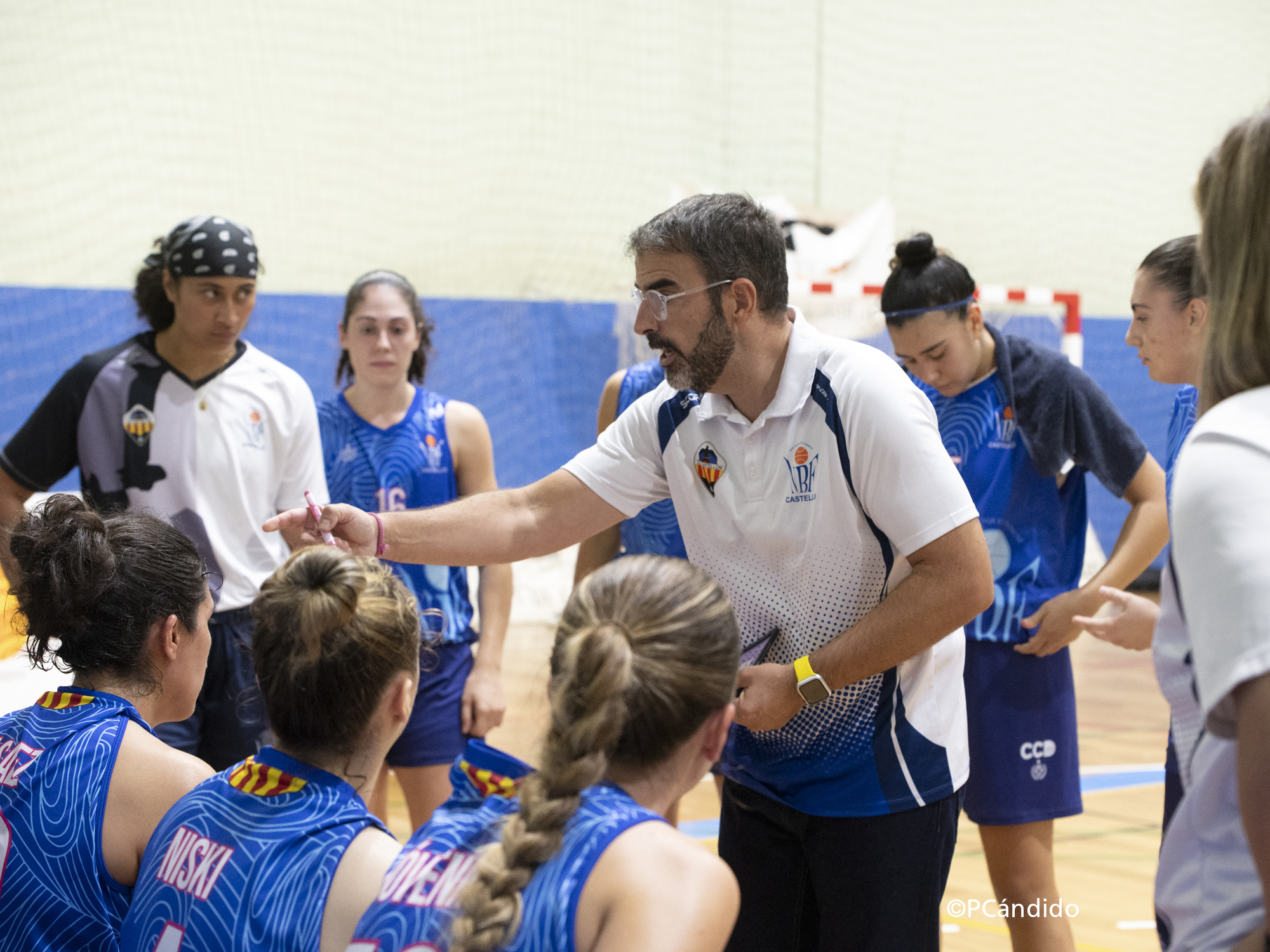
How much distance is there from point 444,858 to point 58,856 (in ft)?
2.44

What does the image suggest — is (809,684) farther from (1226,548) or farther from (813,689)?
(1226,548)

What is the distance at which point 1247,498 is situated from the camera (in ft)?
3.38

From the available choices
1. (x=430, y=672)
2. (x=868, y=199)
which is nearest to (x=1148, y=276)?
(x=430, y=672)

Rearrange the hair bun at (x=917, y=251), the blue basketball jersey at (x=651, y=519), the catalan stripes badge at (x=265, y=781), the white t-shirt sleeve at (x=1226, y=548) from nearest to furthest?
1. the white t-shirt sleeve at (x=1226, y=548)
2. the catalan stripes badge at (x=265, y=781)
3. the hair bun at (x=917, y=251)
4. the blue basketball jersey at (x=651, y=519)

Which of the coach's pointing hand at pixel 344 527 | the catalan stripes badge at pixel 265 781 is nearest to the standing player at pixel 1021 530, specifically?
the coach's pointing hand at pixel 344 527

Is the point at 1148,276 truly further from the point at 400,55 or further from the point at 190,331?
the point at 400,55

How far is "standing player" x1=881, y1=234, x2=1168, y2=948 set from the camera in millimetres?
3016

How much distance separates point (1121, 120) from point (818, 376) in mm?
10529

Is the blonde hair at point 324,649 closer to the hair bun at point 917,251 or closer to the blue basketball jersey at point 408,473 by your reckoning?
the blue basketball jersey at point 408,473

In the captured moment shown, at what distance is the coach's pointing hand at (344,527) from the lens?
2.18 metres

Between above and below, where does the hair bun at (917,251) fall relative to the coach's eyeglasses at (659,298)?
above

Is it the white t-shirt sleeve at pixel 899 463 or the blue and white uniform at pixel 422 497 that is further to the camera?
the blue and white uniform at pixel 422 497

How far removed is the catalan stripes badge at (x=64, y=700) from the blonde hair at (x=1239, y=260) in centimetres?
164

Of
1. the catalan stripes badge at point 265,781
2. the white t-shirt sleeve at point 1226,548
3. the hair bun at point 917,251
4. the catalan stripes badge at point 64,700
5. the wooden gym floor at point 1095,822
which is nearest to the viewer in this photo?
the white t-shirt sleeve at point 1226,548
